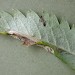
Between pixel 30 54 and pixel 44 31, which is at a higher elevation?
pixel 44 31

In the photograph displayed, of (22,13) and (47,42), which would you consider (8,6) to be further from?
(47,42)

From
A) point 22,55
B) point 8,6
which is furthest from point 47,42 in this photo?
point 8,6

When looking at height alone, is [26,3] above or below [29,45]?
above
